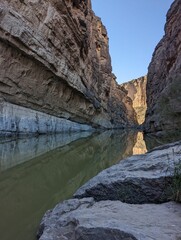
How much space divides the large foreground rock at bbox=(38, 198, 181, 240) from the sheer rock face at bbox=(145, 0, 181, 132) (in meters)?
11.7

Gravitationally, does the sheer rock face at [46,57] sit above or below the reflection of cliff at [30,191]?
above

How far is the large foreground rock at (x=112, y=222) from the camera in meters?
2.41

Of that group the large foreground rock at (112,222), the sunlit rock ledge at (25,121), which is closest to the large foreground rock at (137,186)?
the large foreground rock at (112,222)

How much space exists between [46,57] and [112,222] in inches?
705

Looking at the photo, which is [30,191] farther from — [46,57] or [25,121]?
[46,57]

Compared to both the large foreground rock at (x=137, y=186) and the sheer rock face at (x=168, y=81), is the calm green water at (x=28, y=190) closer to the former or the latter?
the large foreground rock at (x=137, y=186)

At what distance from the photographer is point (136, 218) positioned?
2.88 m

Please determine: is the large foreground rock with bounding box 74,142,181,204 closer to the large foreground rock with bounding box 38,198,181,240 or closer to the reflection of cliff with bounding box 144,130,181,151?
the large foreground rock with bounding box 38,198,181,240

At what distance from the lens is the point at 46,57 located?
19.4m

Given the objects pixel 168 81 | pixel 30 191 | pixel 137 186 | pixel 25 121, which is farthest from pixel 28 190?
pixel 168 81

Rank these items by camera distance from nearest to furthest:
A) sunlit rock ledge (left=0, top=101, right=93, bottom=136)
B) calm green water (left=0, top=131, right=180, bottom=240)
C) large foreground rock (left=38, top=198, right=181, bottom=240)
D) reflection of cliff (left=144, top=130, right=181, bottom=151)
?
large foreground rock (left=38, top=198, right=181, bottom=240) → calm green water (left=0, top=131, right=180, bottom=240) → reflection of cliff (left=144, top=130, right=181, bottom=151) → sunlit rock ledge (left=0, top=101, right=93, bottom=136)

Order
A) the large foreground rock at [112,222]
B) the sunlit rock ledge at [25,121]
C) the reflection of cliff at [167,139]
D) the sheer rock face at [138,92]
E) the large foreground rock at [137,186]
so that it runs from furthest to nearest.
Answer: the sheer rock face at [138,92], the sunlit rock ledge at [25,121], the reflection of cliff at [167,139], the large foreground rock at [137,186], the large foreground rock at [112,222]

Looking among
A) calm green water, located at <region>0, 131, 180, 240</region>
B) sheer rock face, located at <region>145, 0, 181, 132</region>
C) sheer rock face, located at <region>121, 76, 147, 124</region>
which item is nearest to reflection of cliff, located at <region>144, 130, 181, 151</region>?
sheer rock face, located at <region>145, 0, 181, 132</region>

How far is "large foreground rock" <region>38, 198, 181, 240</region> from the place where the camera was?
2.41 m
